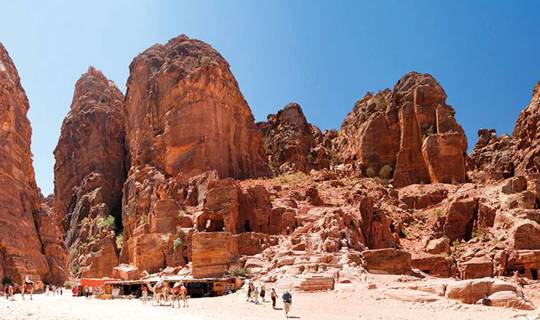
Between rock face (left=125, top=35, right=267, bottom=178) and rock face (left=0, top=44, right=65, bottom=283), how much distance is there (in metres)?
11.1

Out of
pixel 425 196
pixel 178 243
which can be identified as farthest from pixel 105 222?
pixel 425 196

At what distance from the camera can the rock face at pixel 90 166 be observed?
70812 mm

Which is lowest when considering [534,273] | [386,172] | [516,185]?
[534,273]

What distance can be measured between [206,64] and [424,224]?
26.5 metres

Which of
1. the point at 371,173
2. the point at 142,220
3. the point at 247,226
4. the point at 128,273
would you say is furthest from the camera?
the point at 371,173

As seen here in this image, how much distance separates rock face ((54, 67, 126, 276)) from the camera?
70.8 m

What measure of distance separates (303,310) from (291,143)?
183 ft

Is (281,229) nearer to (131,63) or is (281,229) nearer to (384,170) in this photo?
(384,170)

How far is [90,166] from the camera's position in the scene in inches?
3177

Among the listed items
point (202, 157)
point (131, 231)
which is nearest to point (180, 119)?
point (202, 157)

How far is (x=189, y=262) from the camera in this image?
41.8m

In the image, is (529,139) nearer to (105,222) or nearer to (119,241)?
(119,241)

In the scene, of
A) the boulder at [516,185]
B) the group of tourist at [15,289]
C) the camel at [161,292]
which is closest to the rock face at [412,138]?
the boulder at [516,185]

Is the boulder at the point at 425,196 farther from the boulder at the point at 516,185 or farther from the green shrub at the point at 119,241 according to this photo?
the green shrub at the point at 119,241
